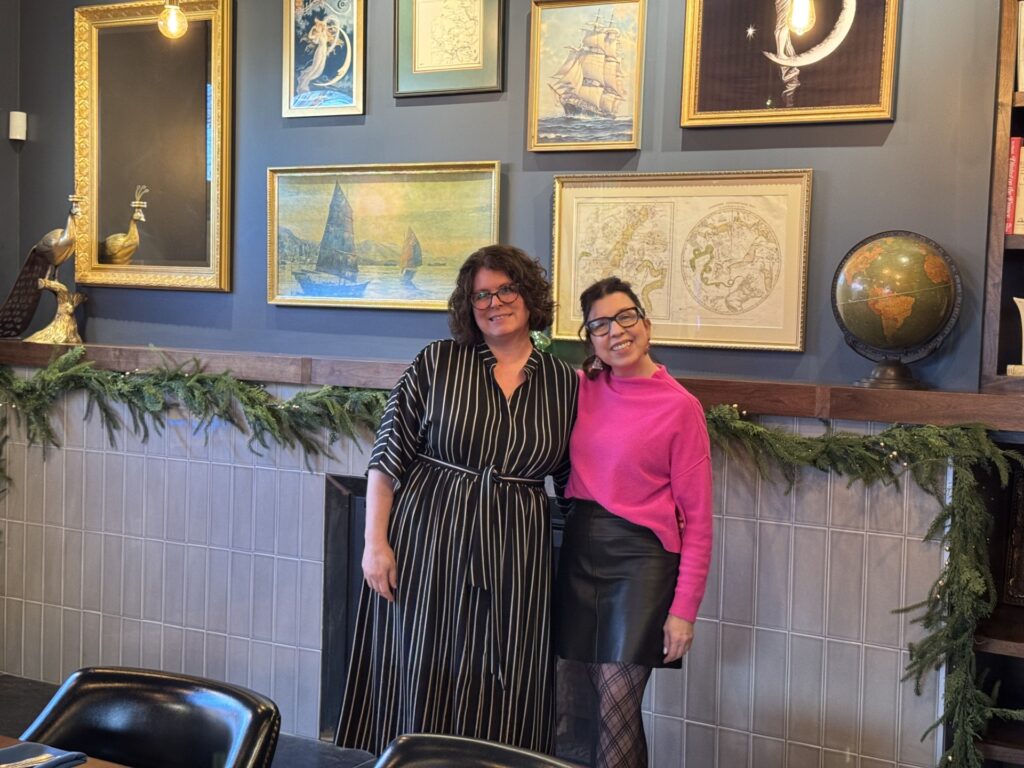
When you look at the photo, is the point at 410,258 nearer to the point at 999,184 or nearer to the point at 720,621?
the point at 720,621

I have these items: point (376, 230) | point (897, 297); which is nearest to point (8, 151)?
point (376, 230)

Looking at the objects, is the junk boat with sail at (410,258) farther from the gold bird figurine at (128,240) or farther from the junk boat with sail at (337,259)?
the gold bird figurine at (128,240)

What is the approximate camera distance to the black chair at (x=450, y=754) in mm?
1508

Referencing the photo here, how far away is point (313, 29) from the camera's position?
3.36 m

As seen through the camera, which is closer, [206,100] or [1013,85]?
[1013,85]

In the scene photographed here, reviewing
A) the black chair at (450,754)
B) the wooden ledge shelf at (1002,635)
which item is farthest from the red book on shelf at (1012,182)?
the black chair at (450,754)

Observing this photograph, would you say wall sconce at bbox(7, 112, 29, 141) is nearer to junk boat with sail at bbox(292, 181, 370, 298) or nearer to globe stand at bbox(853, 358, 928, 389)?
junk boat with sail at bbox(292, 181, 370, 298)

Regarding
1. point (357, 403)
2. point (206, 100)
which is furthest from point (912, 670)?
point (206, 100)

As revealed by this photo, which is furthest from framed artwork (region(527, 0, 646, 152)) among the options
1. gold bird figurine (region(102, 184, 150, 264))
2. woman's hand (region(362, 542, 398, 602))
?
gold bird figurine (region(102, 184, 150, 264))

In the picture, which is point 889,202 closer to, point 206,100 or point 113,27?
point 206,100

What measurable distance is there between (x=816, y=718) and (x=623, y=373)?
114cm

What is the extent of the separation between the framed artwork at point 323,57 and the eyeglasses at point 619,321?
1476 mm

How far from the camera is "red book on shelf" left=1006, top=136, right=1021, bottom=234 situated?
A: 2.53 meters

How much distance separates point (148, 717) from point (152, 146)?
2461 mm
